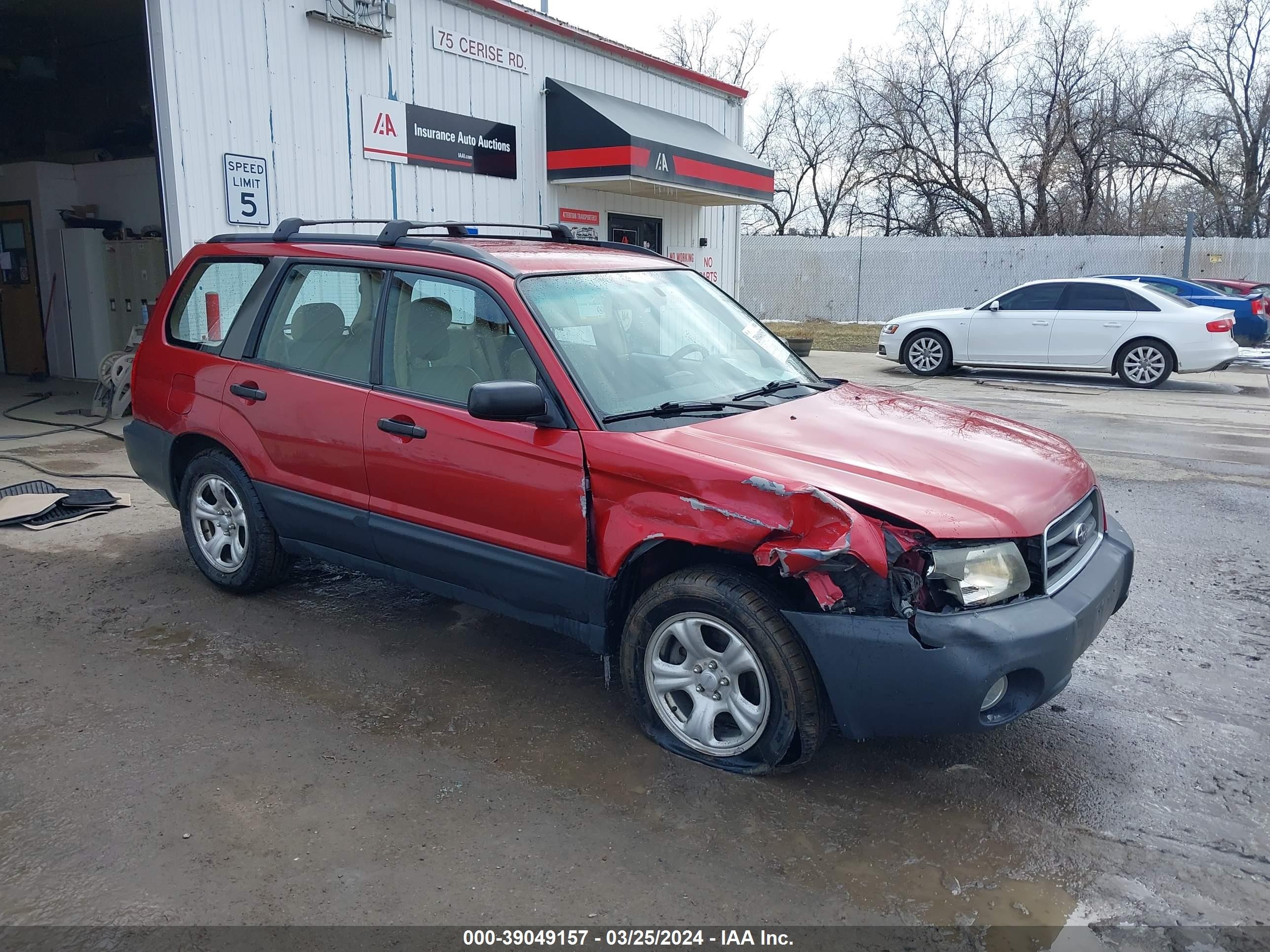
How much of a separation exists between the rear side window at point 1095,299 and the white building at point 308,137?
501 centimetres

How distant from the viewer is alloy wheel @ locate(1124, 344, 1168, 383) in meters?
13.7

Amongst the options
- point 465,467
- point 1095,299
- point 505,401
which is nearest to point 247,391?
point 465,467

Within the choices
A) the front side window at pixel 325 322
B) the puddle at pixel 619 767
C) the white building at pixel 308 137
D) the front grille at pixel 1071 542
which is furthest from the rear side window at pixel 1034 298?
the front side window at pixel 325 322

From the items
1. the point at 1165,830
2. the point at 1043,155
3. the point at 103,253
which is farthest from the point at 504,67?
the point at 1043,155

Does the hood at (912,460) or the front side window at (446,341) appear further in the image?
the front side window at (446,341)

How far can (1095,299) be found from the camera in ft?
46.6

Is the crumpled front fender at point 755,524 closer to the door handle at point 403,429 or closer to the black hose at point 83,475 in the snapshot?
the door handle at point 403,429

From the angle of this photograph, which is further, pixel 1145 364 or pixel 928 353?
pixel 928 353

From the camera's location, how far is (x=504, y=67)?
12156 millimetres

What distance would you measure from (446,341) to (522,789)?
1881 millimetres

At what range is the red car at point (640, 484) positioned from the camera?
303 centimetres

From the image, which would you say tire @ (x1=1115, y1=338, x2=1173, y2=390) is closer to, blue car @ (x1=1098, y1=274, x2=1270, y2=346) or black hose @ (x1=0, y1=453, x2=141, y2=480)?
blue car @ (x1=1098, y1=274, x2=1270, y2=346)

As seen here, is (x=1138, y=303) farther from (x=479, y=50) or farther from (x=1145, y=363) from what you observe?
(x=479, y=50)

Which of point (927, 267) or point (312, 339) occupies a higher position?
point (927, 267)
